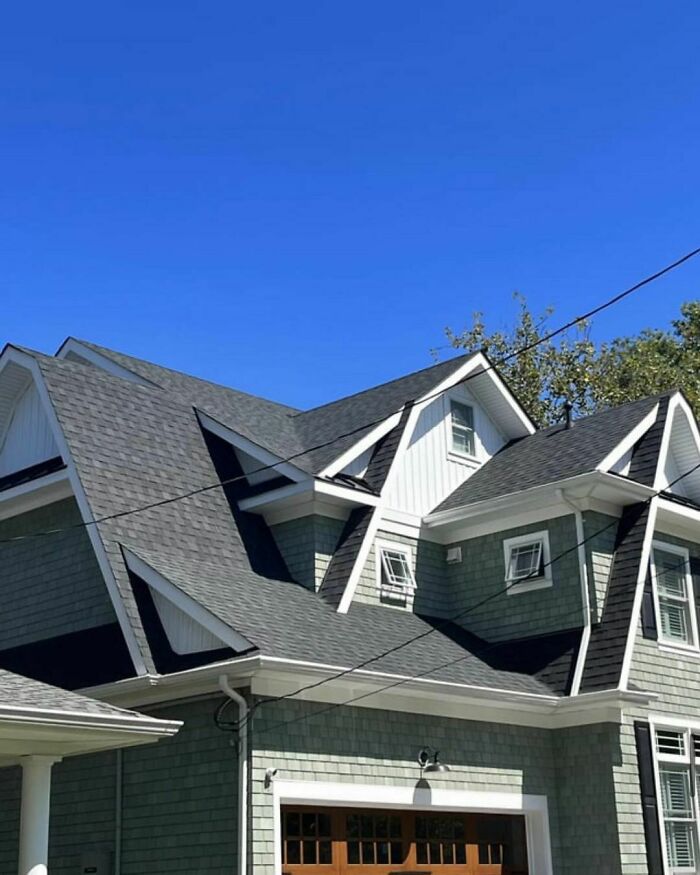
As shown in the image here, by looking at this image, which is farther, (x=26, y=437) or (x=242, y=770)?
(x=26, y=437)

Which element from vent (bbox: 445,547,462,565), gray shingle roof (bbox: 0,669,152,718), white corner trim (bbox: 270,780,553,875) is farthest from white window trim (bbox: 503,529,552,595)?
gray shingle roof (bbox: 0,669,152,718)

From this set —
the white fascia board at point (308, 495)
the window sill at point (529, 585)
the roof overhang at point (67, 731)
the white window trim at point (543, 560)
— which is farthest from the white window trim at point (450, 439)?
the roof overhang at point (67, 731)

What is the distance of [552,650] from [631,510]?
2416 millimetres

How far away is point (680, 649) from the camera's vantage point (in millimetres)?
16875

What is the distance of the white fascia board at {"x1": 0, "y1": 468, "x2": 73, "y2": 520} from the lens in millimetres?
15648

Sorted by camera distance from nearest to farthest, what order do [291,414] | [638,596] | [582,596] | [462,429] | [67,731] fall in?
[67,731]
[638,596]
[582,596]
[462,429]
[291,414]

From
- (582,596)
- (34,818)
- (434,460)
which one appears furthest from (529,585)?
(34,818)

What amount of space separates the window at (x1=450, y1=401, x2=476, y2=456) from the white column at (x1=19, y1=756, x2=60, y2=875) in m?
10.1

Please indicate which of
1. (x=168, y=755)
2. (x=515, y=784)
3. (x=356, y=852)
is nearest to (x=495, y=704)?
(x=515, y=784)

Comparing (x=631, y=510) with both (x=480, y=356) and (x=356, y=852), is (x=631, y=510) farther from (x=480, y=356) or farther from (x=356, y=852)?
(x=356, y=852)

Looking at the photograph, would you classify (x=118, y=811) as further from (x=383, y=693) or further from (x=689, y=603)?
(x=689, y=603)

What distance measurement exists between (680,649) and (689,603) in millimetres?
987

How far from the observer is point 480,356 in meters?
19.4

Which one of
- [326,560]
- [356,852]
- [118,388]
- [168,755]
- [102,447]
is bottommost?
A: [356,852]
